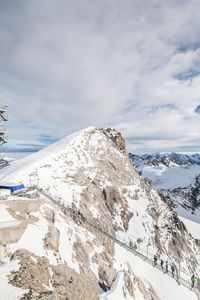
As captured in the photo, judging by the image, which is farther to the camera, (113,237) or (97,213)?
(97,213)

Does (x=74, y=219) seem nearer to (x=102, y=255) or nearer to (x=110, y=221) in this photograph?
(x=102, y=255)

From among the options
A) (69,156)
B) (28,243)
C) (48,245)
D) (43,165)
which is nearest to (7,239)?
(28,243)

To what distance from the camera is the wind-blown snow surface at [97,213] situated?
1129 inches

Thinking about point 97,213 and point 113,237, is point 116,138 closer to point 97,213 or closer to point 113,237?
point 97,213

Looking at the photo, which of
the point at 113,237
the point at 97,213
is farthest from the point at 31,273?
the point at 97,213

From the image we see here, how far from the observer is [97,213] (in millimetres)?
57344

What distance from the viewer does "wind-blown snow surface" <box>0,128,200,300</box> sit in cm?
2867

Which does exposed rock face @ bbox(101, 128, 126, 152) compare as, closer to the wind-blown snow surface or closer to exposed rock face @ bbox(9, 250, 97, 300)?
the wind-blown snow surface

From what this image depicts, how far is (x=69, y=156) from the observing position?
70500 mm

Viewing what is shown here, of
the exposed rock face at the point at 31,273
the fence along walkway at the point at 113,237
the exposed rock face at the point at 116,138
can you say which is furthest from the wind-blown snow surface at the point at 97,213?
the fence along walkway at the point at 113,237

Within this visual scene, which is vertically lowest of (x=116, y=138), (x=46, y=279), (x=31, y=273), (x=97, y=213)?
(x=97, y=213)

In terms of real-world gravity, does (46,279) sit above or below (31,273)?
below

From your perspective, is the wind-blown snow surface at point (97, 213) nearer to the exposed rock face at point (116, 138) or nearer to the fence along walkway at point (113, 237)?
the exposed rock face at point (116, 138)

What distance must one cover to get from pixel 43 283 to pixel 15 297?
433 cm
